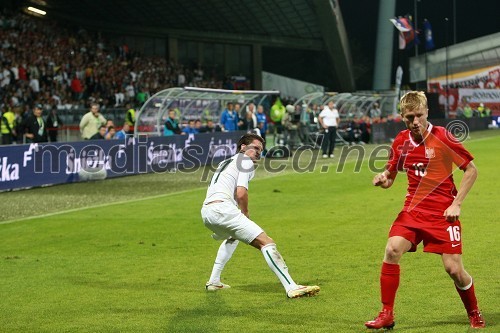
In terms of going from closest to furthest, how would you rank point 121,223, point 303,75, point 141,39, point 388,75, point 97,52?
point 121,223 < point 97,52 < point 141,39 < point 388,75 < point 303,75

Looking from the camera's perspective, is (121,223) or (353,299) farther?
(121,223)

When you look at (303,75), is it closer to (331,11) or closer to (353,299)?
(331,11)

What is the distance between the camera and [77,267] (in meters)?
11.6

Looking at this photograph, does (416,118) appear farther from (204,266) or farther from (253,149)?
(204,266)

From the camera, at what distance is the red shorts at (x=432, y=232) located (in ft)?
25.2

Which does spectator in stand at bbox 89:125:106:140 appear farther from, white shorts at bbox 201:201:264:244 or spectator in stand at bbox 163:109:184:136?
white shorts at bbox 201:201:264:244

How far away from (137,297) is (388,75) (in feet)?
215

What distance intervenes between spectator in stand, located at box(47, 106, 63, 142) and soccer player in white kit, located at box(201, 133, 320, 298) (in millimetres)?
23216

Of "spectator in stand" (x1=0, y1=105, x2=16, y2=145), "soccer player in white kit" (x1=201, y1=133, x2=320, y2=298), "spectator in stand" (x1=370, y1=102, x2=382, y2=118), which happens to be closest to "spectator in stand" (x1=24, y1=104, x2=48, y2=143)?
"spectator in stand" (x1=0, y1=105, x2=16, y2=145)

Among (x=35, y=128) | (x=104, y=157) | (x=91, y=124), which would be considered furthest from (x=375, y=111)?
(x=35, y=128)

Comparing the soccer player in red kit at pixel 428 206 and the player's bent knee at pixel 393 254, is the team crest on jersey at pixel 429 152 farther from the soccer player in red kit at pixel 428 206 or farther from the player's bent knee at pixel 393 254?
the player's bent knee at pixel 393 254

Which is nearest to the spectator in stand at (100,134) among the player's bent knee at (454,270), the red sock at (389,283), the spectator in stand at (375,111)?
the red sock at (389,283)

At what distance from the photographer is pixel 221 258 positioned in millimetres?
9961

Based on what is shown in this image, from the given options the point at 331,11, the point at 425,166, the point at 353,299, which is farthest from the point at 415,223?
the point at 331,11
